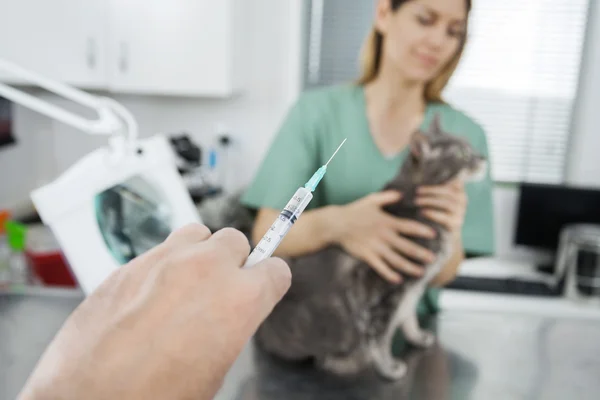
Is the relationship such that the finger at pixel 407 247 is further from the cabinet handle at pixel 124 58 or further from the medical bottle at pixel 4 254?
the cabinet handle at pixel 124 58

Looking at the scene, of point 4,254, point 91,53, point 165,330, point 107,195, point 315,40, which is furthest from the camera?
point 91,53

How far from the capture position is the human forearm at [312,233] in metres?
0.86

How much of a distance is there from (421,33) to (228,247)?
61 centimetres

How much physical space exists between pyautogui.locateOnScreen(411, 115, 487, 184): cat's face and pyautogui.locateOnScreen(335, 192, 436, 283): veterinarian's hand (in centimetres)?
7

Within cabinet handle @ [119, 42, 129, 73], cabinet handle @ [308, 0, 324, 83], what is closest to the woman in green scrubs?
cabinet handle @ [308, 0, 324, 83]

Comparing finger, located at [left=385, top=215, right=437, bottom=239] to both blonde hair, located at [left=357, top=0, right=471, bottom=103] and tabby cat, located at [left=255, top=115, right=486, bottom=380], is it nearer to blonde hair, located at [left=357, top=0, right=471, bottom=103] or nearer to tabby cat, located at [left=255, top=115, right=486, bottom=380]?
tabby cat, located at [left=255, top=115, right=486, bottom=380]

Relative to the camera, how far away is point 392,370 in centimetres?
84

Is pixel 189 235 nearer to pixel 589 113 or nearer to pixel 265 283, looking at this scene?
pixel 265 283

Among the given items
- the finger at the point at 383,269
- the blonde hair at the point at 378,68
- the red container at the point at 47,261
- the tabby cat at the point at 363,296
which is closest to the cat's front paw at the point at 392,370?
the tabby cat at the point at 363,296

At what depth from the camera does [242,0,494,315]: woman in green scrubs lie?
844 mm

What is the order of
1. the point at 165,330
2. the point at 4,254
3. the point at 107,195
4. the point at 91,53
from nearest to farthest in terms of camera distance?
the point at 165,330
the point at 107,195
the point at 4,254
the point at 91,53

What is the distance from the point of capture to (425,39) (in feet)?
2.75

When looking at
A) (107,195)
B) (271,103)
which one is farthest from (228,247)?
(271,103)

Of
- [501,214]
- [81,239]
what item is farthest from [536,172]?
[81,239]
